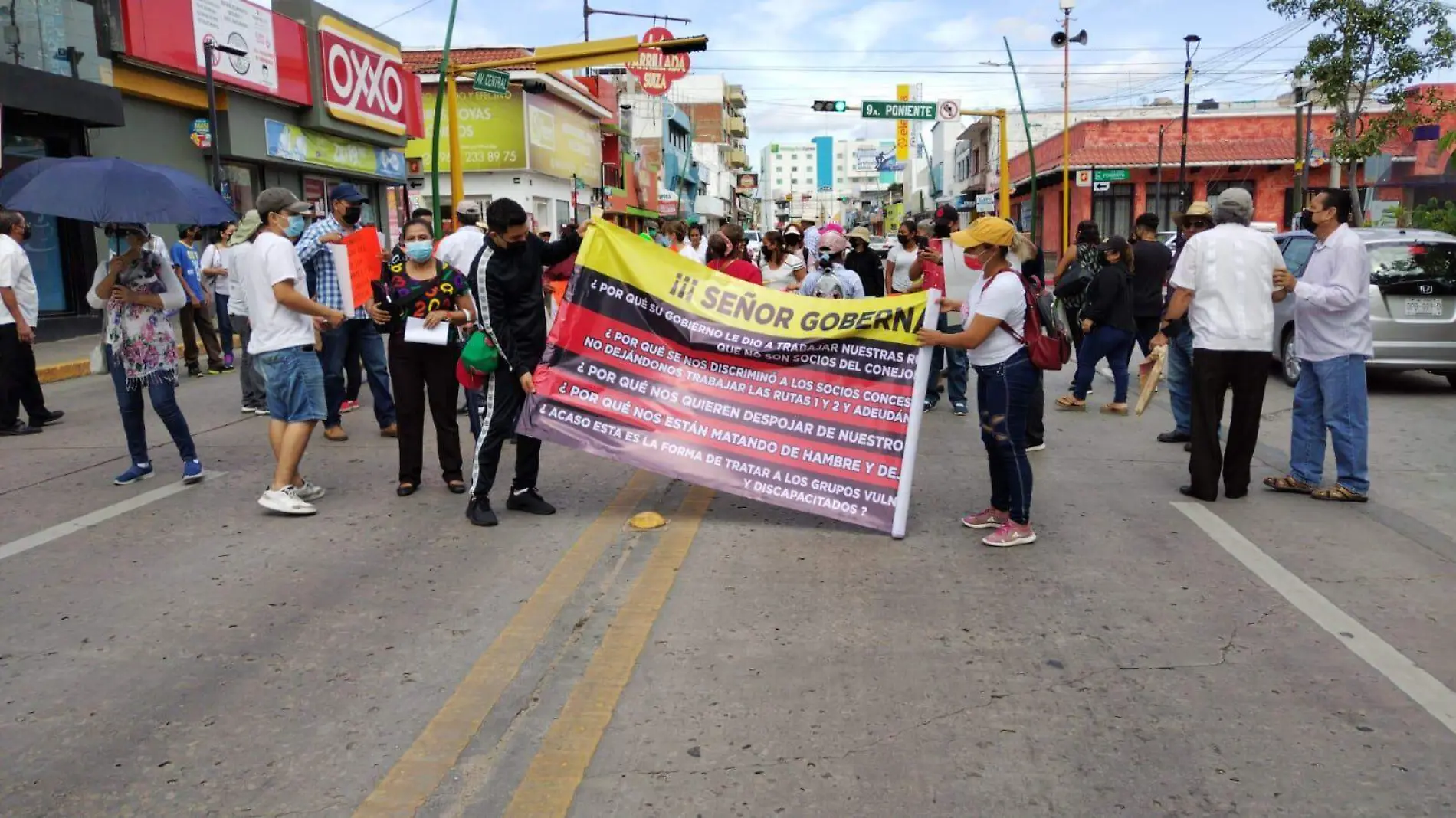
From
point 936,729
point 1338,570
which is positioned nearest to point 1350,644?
point 1338,570

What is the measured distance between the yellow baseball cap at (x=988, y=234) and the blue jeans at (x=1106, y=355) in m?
4.97

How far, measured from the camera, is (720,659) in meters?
4.21

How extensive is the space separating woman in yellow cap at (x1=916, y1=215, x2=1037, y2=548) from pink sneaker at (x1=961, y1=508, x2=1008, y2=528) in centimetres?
17

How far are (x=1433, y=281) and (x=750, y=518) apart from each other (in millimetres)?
8097

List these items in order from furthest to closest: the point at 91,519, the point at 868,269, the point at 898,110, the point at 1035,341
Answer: the point at 898,110
the point at 868,269
the point at 91,519
the point at 1035,341

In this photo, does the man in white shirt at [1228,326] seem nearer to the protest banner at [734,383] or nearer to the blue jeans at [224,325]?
the protest banner at [734,383]

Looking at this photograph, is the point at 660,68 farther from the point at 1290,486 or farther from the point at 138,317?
the point at 1290,486

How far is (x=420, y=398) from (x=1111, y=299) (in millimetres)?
6161

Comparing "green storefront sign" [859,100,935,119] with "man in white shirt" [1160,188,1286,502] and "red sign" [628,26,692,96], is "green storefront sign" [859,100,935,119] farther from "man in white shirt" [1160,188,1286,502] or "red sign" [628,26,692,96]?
"man in white shirt" [1160,188,1286,502]

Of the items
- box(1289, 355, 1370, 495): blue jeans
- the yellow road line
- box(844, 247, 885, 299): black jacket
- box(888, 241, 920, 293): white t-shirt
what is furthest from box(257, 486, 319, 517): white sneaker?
box(844, 247, 885, 299): black jacket

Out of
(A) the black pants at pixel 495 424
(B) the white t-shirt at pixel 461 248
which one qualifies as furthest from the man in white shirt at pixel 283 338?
(B) the white t-shirt at pixel 461 248

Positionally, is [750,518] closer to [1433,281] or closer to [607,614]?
[607,614]

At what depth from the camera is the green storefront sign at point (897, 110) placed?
99.1ft

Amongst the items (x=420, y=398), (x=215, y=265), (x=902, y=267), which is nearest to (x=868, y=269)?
(x=902, y=267)
